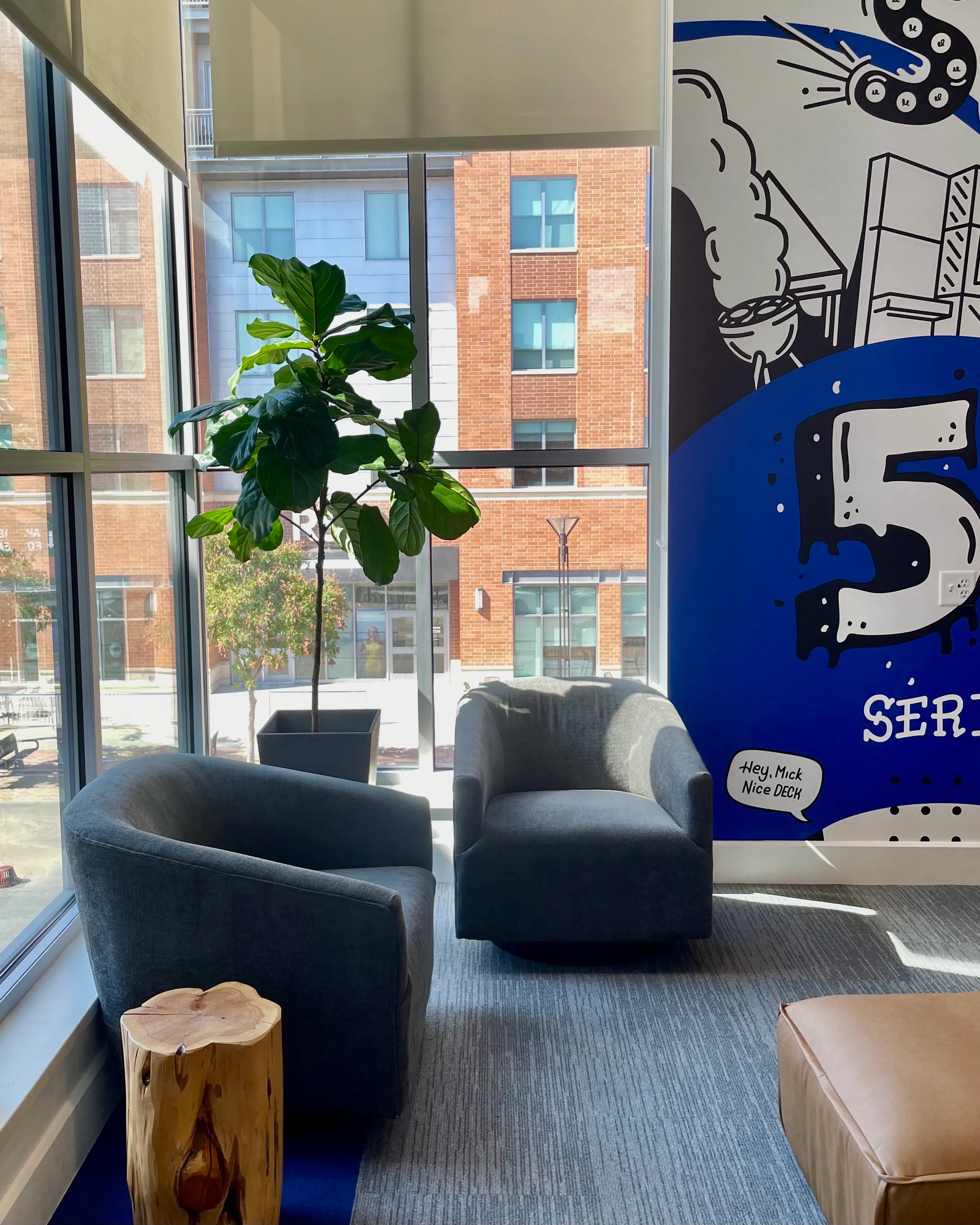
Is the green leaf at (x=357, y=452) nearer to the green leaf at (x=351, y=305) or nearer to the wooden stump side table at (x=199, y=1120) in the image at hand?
the green leaf at (x=351, y=305)

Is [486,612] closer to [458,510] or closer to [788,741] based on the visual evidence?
[458,510]

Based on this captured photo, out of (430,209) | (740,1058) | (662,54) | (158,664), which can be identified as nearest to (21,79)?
(430,209)

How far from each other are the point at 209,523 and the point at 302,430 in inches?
28.9

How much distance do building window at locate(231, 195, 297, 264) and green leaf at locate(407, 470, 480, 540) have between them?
1.18 metres

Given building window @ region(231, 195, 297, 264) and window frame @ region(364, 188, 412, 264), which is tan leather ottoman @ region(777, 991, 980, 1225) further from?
building window @ region(231, 195, 297, 264)

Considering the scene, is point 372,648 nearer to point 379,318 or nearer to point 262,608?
point 262,608

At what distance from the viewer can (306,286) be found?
3238 mm

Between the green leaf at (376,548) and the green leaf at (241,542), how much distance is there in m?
0.37

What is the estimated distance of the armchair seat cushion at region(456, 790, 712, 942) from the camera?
3076 millimetres

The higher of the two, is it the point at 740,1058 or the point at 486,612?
the point at 486,612

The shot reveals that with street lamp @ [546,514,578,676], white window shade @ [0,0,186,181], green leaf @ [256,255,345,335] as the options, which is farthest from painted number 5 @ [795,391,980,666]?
white window shade @ [0,0,186,181]

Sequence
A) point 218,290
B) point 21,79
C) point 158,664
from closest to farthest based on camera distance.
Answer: point 21,79
point 158,664
point 218,290

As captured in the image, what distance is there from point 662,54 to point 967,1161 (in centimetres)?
359

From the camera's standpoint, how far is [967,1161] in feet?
5.65
